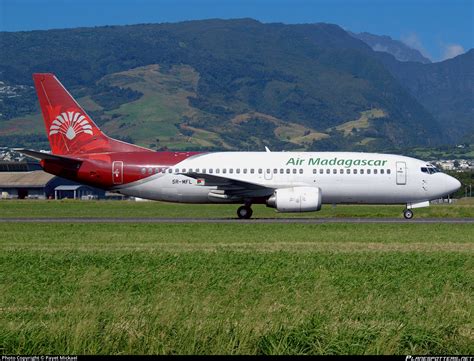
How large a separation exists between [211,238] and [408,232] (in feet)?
28.8

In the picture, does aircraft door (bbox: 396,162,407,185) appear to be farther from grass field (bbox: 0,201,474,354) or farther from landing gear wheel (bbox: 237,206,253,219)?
grass field (bbox: 0,201,474,354)

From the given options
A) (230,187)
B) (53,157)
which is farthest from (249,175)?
(53,157)

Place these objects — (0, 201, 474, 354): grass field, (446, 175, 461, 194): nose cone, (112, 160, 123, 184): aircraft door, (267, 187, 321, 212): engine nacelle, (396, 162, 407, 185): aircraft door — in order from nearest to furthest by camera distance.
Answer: (0, 201, 474, 354): grass field < (267, 187, 321, 212): engine nacelle < (112, 160, 123, 184): aircraft door < (396, 162, 407, 185): aircraft door < (446, 175, 461, 194): nose cone

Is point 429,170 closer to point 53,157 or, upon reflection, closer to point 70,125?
point 70,125

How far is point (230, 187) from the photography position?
52.8 metres

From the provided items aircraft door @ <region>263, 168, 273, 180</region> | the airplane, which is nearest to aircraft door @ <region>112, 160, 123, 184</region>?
the airplane

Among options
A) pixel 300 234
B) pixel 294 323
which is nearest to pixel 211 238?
pixel 300 234

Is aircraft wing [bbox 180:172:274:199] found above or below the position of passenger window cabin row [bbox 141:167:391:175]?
below

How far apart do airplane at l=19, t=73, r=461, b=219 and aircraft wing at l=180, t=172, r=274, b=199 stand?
5 centimetres

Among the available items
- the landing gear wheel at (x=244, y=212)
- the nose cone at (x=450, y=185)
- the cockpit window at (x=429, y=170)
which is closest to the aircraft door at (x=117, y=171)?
the landing gear wheel at (x=244, y=212)

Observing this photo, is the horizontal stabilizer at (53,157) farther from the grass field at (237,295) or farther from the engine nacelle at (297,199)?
the grass field at (237,295)

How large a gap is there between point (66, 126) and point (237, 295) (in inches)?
1423

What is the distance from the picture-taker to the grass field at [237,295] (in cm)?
1515

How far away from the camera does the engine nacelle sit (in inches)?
2021
